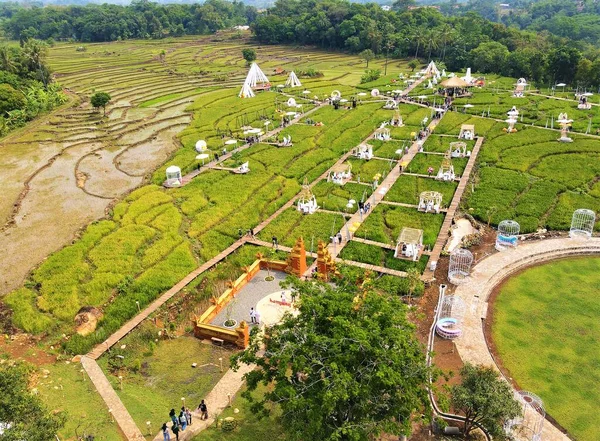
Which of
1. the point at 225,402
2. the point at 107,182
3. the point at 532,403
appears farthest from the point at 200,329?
the point at 107,182

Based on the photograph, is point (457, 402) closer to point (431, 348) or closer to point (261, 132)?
point (431, 348)

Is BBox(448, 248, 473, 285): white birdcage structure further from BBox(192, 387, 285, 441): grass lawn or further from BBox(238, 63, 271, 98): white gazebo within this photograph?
BBox(238, 63, 271, 98): white gazebo

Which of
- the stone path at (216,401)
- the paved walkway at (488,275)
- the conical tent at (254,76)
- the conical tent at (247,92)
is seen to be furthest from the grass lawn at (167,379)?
the conical tent at (254,76)

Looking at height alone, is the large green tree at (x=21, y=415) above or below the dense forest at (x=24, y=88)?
below

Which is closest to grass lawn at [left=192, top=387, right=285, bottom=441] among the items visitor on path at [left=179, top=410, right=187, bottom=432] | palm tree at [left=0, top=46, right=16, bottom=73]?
visitor on path at [left=179, top=410, right=187, bottom=432]

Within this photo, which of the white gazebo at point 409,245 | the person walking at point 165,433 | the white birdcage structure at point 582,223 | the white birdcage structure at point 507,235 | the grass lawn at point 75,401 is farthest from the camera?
the white birdcage structure at point 582,223

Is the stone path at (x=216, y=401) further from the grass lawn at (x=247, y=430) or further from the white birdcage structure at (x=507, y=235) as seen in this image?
the white birdcage structure at (x=507, y=235)

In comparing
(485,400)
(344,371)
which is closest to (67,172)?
(344,371)
